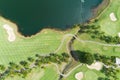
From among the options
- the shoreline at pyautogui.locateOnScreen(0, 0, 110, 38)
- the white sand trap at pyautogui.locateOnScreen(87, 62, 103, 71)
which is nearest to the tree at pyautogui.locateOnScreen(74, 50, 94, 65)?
the white sand trap at pyautogui.locateOnScreen(87, 62, 103, 71)

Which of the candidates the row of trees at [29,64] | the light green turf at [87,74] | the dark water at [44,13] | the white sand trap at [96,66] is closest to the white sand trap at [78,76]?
the light green turf at [87,74]

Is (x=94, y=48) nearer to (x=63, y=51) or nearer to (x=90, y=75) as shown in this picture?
(x=90, y=75)

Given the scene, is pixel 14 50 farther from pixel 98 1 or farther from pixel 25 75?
pixel 98 1

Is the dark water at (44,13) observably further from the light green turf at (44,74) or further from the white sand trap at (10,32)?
the light green turf at (44,74)

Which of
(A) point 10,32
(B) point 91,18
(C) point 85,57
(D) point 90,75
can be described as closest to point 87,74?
(D) point 90,75

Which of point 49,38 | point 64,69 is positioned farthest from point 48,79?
point 49,38
